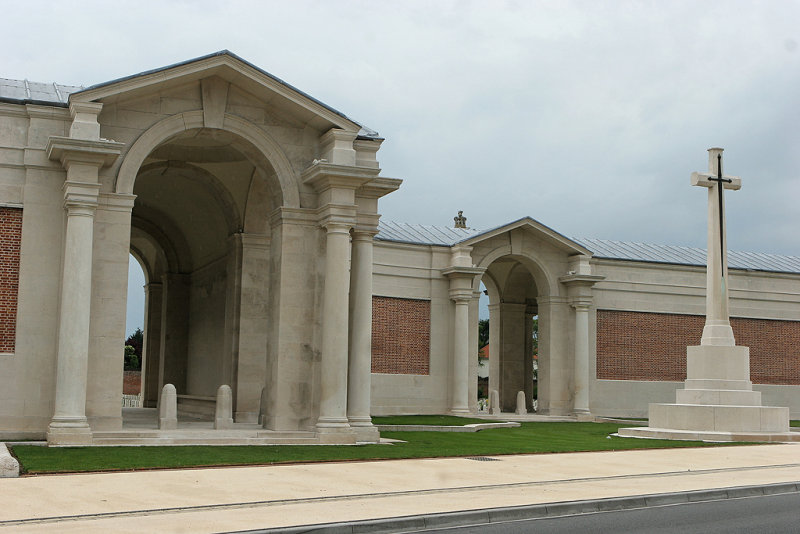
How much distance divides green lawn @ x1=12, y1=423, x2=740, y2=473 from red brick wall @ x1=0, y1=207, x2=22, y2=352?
2.73 metres

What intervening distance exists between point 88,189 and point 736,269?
1179 inches

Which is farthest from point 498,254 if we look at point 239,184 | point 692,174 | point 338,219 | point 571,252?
point 338,219

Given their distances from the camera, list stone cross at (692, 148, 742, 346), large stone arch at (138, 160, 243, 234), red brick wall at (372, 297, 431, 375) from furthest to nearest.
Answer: red brick wall at (372, 297, 431, 375) → stone cross at (692, 148, 742, 346) → large stone arch at (138, 160, 243, 234)

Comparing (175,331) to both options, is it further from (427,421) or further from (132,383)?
(132,383)

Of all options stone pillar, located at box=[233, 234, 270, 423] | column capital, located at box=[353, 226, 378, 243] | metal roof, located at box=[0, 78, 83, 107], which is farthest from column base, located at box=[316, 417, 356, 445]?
metal roof, located at box=[0, 78, 83, 107]

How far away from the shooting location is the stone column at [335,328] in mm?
20391

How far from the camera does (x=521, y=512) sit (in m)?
10.8

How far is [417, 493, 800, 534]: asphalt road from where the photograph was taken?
9844 mm

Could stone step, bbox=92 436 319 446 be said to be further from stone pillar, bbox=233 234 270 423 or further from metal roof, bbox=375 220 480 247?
metal roof, bbox=375 220 480 247

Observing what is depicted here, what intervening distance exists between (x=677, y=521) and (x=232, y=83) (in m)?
14.3

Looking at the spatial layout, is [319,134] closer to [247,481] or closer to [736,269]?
[247,481]

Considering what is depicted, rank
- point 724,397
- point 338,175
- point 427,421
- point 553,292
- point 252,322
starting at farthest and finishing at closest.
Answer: point 553,292, point 427,421, point 724,397, point 252,322, point 338,175

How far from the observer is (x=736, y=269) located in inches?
1576

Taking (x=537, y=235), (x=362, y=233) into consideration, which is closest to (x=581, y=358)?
(x=537, y=235)
